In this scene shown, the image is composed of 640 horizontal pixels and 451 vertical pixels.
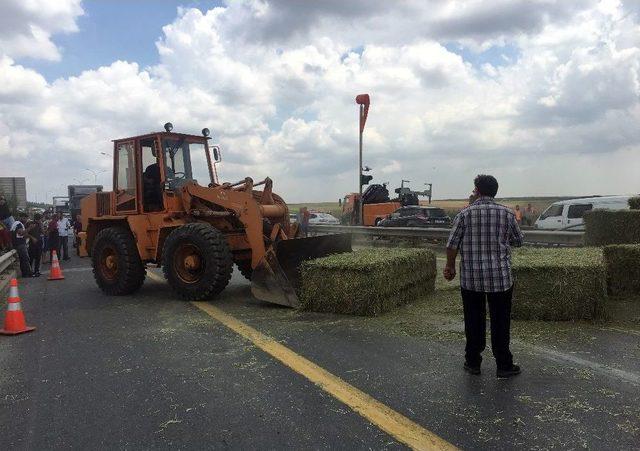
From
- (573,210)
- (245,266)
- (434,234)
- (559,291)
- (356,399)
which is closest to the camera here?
(356,399)

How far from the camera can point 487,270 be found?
4.71 m

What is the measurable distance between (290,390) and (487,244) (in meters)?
2.07

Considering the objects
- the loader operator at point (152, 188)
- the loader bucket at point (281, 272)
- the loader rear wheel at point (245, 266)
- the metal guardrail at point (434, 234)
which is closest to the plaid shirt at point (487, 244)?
the loader bucket at point (281, 272)

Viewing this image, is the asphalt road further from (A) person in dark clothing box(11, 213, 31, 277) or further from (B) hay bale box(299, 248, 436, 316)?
(A) person in dark clothing box(11, 213, 31, 277)

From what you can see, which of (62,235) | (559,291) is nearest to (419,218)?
(62,235)

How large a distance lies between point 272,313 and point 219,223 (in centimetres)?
241

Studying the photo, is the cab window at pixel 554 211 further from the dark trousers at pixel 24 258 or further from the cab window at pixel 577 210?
the dark trousers at pixel 24 258

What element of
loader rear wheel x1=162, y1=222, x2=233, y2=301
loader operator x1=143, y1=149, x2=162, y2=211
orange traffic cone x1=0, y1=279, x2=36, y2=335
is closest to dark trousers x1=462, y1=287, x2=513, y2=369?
loader rear wheel x1=162, y1=222, x2=233, y2=301

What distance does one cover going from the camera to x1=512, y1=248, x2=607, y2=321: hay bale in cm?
653

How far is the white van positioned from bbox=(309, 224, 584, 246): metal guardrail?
9.38 feet

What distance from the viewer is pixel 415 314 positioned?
23.8ft

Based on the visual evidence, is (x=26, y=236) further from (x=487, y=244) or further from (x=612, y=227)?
(x=612, y=227)

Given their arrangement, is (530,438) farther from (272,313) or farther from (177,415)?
(272,313)

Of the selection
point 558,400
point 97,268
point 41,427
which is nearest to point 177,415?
point 41,427
